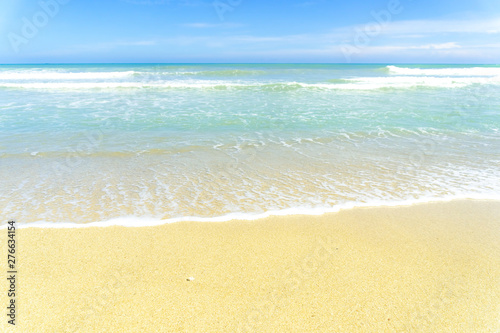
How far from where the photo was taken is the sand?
248cm

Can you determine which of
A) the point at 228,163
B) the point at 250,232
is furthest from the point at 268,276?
the point at 228,163

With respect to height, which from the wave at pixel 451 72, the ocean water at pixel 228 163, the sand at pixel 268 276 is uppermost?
the wave at pixel 451 72

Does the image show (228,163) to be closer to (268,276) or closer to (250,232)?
(250,232)

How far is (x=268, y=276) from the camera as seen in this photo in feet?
9.77

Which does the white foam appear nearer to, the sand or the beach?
the beach

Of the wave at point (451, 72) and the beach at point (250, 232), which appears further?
Answer: the wave at point (451, 72)

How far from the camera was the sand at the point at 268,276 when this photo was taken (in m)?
2.48

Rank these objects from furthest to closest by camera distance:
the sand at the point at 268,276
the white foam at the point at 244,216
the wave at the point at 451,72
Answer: the wave at the point at 451,72 → the white foam at the point at 244,216 → the sand at the point at 268,276

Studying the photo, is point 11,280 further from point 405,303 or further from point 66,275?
point 405,303

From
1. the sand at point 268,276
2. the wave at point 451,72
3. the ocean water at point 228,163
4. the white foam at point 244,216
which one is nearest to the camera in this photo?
the sand at point 268,276

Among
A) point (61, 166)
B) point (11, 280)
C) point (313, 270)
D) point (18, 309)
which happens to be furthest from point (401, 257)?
point (61, 166)

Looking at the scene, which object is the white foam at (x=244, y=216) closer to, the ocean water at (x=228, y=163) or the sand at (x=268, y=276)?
the ocean water at (x=228, y=163)

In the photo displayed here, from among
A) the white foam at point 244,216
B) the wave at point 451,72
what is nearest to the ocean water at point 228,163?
the white foam at point 244,216

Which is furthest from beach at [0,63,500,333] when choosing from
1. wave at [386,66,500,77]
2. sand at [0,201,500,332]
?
wave at [386,66,500,77]
